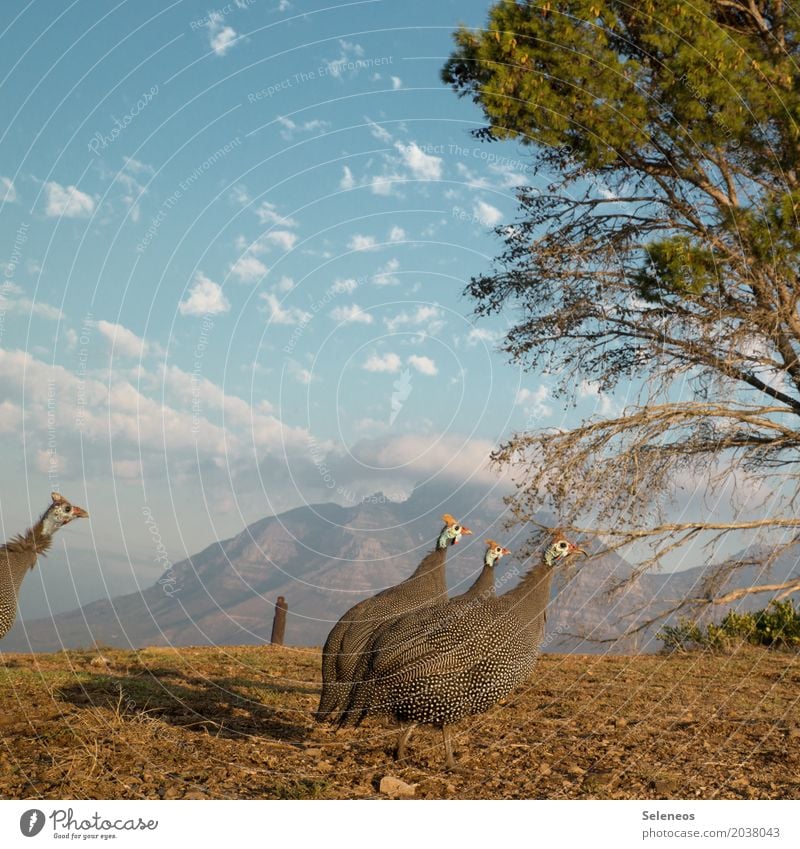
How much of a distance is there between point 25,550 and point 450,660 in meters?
3.96

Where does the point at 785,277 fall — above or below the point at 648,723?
above

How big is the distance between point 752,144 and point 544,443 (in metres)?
5.25

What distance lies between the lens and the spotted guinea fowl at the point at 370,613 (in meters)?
7.66

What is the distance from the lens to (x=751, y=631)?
16.6 metres

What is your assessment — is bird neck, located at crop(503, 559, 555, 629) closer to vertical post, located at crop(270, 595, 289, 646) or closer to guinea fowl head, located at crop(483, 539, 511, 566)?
guinea fowl head, located at crop(483, 539, 511, 566)

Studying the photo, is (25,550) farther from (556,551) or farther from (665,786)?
(665,786)

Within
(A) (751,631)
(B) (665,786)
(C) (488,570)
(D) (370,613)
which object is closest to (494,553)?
(C) (488,570)

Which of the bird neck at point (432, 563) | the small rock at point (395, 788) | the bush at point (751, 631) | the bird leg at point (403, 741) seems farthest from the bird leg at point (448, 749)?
the bush at point (751, 631)

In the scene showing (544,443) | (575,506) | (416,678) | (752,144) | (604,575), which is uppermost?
(752,144)

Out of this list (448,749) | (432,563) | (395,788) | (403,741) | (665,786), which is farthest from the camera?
(432,563)

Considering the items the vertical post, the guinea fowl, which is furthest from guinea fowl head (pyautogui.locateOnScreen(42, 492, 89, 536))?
the vertical post

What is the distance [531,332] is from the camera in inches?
532
